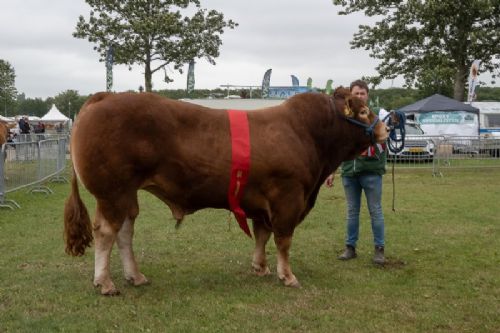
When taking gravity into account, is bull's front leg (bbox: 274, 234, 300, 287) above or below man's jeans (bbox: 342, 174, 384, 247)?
below

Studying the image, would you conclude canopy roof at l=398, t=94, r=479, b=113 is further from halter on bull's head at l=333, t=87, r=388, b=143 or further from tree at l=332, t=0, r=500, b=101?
halter on bull's head at l=333, t=87, r=388, b=143

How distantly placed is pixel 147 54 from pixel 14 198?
19040 mm

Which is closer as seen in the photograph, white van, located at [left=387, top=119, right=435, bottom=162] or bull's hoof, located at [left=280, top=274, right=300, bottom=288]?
bull's hoof, located at [left=280, top=274, right=300, bottom=288]

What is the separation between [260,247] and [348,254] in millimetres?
1333

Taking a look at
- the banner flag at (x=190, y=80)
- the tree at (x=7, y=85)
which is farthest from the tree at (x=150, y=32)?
the tree at (x=7, y=85)

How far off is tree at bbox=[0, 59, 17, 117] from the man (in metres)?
63.0

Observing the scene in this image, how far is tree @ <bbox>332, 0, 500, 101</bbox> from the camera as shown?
93.6 ft

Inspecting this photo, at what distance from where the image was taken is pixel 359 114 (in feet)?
18.6

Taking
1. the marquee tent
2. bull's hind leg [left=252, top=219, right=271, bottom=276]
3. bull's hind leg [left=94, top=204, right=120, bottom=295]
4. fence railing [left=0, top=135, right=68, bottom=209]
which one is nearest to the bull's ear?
bull's hind leg [left=252, top=219, right=271, bottom=276]

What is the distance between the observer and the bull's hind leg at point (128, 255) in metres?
5.50

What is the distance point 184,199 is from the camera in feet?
17.2

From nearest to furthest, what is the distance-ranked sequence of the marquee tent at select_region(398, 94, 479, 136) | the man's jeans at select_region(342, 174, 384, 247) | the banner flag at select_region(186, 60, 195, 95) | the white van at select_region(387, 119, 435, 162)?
the man's jeans at select_region(342, 174, 384, 247), the white van at select_region(387, 119, 435, 162), the marquee tent at select_region(398, 94, 479, 136), the banner flag at select_region(186, 60, 195, 95)

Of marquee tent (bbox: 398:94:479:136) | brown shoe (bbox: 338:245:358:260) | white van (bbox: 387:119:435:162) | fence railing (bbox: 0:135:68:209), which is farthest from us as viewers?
marquee tent (bbox: 398:94:479:136)

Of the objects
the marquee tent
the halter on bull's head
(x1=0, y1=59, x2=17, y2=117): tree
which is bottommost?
the halter on bull's head
